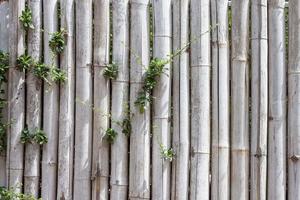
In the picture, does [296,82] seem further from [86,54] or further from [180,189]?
[86,54]

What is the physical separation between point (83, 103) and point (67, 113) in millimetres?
154

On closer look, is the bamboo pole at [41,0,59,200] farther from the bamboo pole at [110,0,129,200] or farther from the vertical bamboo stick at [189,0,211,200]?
the vertical bamboo stick at [189,0,211,200]

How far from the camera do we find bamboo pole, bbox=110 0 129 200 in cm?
420

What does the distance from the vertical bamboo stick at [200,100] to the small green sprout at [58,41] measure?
102 cm

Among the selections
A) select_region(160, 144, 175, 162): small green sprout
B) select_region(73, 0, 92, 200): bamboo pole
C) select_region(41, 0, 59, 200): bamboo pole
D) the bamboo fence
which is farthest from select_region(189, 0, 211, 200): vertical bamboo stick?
select_region(41, 0, 59, 200): bamboo pole

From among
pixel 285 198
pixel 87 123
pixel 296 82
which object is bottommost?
pixel 285 198

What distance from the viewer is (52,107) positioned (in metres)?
4.31

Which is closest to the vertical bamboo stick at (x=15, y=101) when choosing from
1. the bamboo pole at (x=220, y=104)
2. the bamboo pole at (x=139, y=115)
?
the bamboo pole at (x=139, y=115)

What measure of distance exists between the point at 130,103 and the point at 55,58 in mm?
704

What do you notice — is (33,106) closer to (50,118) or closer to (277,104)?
(50,118)

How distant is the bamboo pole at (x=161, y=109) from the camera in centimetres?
416

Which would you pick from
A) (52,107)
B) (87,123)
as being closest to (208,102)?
(87,123)

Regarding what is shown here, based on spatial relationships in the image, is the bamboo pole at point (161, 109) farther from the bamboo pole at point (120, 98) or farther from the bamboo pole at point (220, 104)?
the bamboo pole at point (220, 104)

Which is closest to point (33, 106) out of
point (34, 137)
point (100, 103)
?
point (34, 137)
